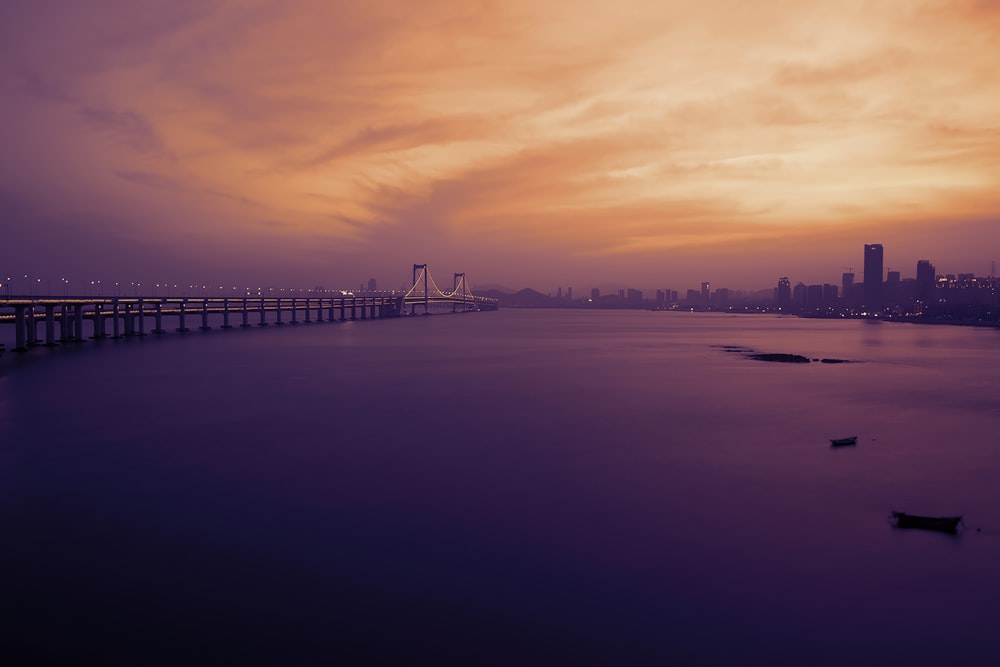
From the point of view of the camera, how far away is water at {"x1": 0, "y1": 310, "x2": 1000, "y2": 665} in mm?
5324

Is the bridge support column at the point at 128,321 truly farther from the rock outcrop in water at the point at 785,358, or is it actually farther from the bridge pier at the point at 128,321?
the rock outcrop in water at the point at 785,358

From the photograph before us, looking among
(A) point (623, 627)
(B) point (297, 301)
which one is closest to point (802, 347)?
(A) point (623, 627)

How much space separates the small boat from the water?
0.24 metres

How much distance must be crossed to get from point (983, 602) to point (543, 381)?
18.8 m

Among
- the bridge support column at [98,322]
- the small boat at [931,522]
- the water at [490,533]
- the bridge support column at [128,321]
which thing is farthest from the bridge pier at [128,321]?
the small boat at [931,522]

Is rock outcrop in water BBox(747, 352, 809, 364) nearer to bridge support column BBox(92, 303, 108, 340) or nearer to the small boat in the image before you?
the small boat

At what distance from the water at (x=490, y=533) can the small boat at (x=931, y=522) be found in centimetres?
24

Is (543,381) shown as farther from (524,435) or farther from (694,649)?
(694,649)

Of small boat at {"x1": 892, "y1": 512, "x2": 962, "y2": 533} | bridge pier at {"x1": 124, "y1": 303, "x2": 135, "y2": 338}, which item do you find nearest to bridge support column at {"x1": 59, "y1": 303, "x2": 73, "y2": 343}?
bridge pier at {"x1": 124, "y1": 303, "x2": 135, "y2": 338}

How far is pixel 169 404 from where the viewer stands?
17.8m

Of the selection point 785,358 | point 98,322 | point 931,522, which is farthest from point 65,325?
point 931,522

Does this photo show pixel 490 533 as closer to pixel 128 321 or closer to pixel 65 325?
pixel 65 325

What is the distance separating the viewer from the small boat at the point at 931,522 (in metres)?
8.10

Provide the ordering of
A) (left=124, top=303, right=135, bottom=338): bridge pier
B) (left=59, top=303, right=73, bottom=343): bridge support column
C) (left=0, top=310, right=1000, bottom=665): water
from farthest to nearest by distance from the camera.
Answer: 1. (left=124, top=303, right=135, bottom=338): bridge pier
2. (left=59, top=303, right=73, bottom=343): bridge support column
3. (left=0, top=310, right=1000, bottom=665): water
